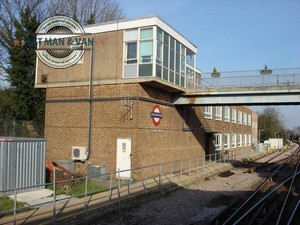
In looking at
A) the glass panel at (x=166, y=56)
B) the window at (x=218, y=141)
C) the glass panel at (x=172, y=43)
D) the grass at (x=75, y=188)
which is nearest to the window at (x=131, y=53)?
the glass panel at (x=166, y=56)

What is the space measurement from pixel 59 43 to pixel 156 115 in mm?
7110

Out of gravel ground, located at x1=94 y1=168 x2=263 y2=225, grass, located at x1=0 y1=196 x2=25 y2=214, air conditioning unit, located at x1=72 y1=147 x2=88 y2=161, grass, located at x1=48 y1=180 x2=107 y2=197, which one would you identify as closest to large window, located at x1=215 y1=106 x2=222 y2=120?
gravel ground, located at x1=94 y1=168 x2=263 y2=225

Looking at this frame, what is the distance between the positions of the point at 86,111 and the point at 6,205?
7.83 meters

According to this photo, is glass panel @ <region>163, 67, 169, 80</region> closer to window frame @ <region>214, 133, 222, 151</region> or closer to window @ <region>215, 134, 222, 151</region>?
window frame @ <region>214, 133, 222, 151</region>

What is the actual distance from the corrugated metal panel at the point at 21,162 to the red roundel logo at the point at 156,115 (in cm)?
A: 602

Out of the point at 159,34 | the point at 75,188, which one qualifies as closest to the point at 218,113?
the point at 159,34

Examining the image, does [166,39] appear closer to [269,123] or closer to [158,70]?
[158,70]

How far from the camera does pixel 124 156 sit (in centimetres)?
1683

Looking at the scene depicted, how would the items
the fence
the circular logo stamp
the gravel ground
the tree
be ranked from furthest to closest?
the tree
the circular logo stamp
the gravel ground
the fence

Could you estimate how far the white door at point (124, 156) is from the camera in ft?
54.9

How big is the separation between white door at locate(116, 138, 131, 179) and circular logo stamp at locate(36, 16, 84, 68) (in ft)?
18.1

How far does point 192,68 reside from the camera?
2233cm

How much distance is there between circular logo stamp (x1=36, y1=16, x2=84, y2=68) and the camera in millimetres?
18875

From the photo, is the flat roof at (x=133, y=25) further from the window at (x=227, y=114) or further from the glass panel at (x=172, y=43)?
the window at (x=227, y=114)
